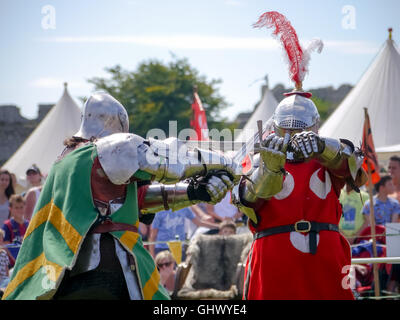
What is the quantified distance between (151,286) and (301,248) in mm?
1205

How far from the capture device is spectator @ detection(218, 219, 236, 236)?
9.02 metres

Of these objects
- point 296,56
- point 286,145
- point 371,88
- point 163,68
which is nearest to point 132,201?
point 286,145

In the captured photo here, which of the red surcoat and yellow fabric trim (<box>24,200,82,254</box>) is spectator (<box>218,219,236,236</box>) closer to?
the red surcoat

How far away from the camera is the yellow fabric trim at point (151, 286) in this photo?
4.12 m

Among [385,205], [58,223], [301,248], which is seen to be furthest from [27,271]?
[385,205]

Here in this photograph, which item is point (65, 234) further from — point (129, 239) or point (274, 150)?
point (274, 150)

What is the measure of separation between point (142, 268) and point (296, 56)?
2.14 metres

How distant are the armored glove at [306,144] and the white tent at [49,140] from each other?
897 centimetres

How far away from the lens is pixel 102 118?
4.48 meters

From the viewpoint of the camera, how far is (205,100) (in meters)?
28.8

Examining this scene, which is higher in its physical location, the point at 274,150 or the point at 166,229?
the point at 274,150

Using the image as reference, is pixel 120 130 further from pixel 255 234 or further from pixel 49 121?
pixel 49 121

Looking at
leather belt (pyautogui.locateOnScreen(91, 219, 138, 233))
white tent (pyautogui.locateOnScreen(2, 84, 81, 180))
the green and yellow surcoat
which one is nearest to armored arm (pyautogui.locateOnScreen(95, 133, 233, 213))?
the green and yellow surcoat

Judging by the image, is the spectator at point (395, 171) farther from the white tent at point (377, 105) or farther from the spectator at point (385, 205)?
the white tent at point (377, 105)
